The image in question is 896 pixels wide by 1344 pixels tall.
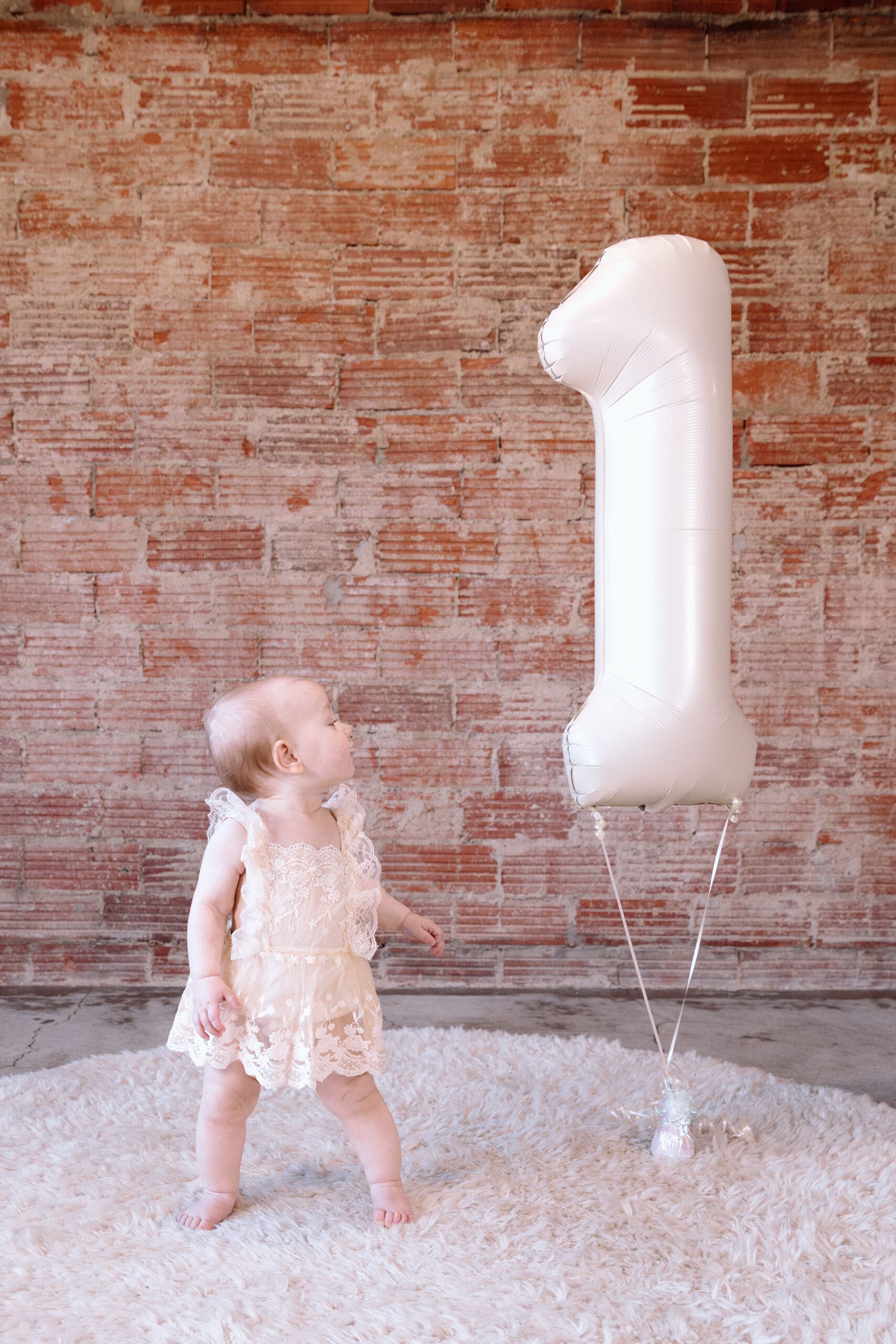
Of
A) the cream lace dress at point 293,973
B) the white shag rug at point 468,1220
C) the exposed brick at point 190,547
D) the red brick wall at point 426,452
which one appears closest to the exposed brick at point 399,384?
the red brick wall at point 426,452

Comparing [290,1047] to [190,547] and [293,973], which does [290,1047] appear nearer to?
[293,973]

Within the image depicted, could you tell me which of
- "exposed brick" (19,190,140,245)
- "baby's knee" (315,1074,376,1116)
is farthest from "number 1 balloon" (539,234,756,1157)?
"exposed brick" (19,190,140,245)

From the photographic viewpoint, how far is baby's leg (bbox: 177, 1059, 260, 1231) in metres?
1.73

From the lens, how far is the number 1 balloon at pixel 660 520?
75.1 inches

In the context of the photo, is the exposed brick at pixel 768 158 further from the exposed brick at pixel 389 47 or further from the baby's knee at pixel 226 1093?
the baby's knee at pixel 226 1093

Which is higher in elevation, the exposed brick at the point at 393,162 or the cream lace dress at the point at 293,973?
the exposed brick at the point at 393,162

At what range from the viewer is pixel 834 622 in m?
3.14

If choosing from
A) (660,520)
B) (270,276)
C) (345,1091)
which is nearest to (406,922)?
(345,1091)

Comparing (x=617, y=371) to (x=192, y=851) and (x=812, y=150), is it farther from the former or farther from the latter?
(x=192, y=851)

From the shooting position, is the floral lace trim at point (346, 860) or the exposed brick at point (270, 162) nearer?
the floral lace trim at point (346, 860)

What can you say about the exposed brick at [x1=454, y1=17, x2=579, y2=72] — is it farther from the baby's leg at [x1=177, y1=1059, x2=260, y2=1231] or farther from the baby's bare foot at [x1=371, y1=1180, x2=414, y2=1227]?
the baby's bare foot at [x1=371, y1=1180, x2=414, y2=1227]

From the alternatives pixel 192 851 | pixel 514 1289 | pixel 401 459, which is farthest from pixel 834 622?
pixel 514 1289

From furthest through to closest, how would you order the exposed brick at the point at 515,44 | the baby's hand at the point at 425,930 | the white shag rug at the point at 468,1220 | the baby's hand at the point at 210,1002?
the exposed brick at the point at 515,44 → the baby's hand at the point at 425,930 → the baby's hand at the point at 210,1002 → the white shag rug at the point at 468,1220

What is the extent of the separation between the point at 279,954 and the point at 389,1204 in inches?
16.2
